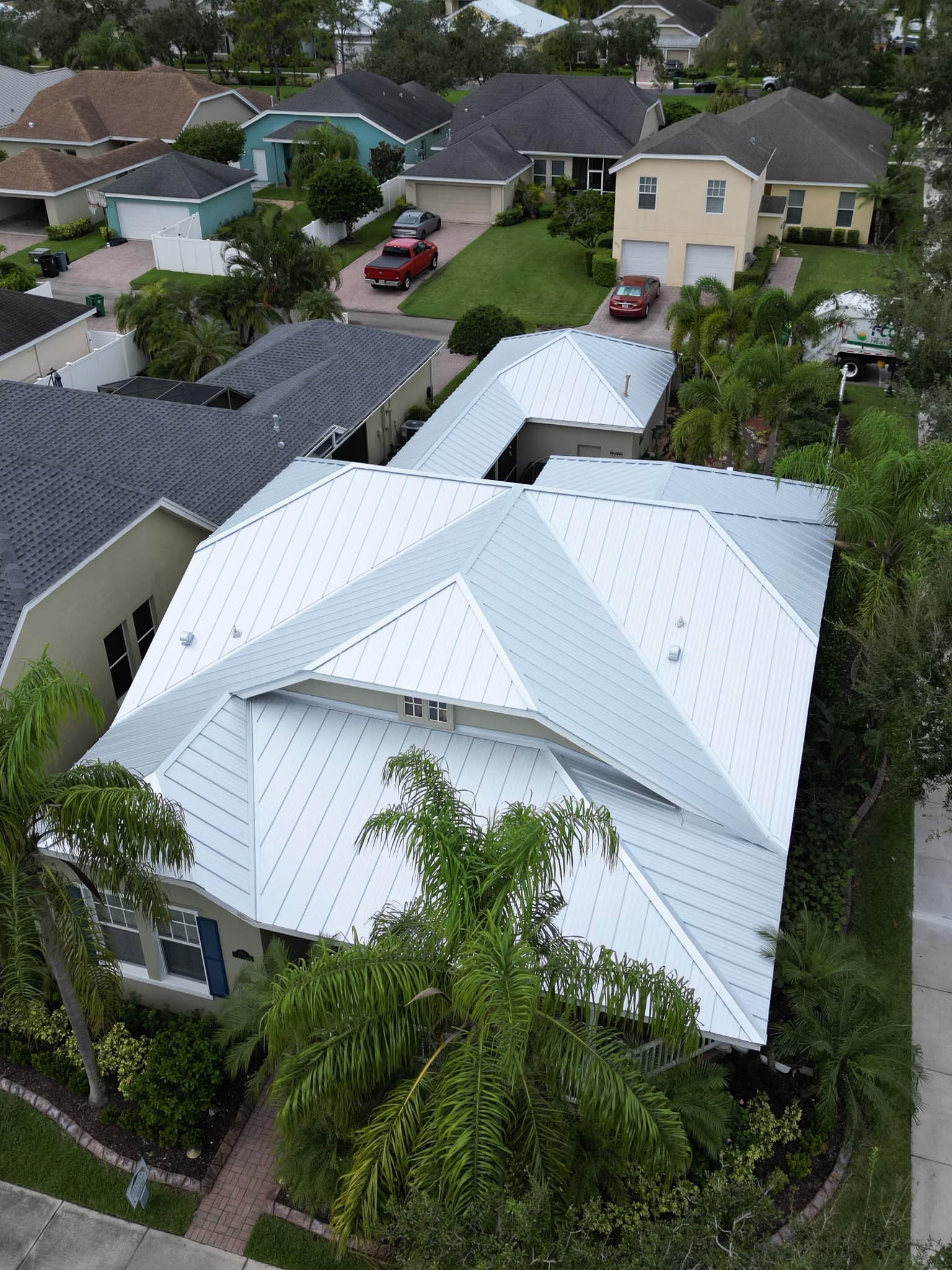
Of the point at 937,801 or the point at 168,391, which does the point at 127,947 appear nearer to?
the point at 937,801

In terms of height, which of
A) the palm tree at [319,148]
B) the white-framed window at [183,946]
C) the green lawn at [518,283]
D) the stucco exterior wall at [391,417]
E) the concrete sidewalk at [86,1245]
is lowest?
the concrete sidewalk at [86,1245]

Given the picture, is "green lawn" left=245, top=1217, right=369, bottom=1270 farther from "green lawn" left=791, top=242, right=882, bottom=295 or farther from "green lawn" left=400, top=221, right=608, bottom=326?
"green lawn" left=791, top=242, right=882, bottom=295

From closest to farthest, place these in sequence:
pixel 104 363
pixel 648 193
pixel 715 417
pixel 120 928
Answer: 1. pixel 120 928
2. pixel 715 417
3. pixel 104 363
4. pixel 648 193

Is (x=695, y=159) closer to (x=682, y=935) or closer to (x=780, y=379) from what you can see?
(x=780, y=379)

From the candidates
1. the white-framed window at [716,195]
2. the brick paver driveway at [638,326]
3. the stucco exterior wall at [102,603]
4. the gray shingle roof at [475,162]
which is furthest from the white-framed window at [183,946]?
the gray shingle roof at [475,162]

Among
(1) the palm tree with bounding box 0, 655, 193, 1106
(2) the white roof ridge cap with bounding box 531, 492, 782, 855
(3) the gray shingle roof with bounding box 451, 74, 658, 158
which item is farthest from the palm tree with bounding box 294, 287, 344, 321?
(1) the palm tree with bounding box 0, 655, 193, 1106

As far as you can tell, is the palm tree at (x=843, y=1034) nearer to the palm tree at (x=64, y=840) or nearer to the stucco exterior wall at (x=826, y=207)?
the palm tree at (x=64, y=840)

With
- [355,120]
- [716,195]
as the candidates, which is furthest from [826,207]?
[355,120]
